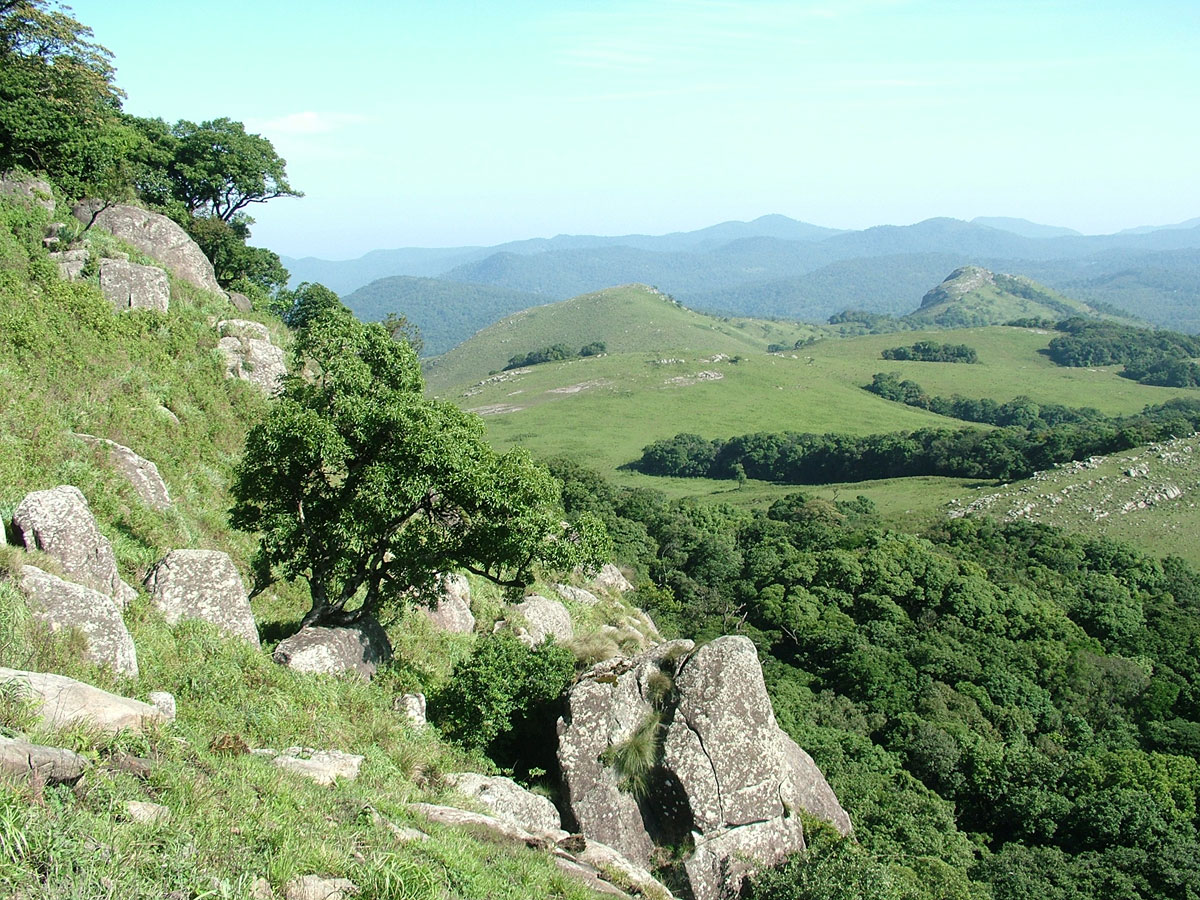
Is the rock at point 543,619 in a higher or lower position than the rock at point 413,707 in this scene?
lower

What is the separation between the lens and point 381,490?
15.2 metres

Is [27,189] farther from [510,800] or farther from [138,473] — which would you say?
[510,800]

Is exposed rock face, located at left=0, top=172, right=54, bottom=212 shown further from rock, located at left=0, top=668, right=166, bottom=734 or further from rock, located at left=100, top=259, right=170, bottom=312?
rock, located at left=0, top=668, right=166, bottom=734

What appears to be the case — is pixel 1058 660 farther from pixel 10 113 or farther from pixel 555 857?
pixel 10 113

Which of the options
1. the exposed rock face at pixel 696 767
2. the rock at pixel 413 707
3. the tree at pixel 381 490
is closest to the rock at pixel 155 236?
the tree at pixel 381 490

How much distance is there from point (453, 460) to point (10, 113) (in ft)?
95.1

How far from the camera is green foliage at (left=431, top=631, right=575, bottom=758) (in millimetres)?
16359

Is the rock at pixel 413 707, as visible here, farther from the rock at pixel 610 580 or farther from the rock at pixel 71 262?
the rock at pixel 71 262

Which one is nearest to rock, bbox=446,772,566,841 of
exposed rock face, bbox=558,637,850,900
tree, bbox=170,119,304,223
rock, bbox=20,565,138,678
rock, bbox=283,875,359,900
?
exposed rock face, bbox=558,637,850,900

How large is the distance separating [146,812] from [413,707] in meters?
8.88

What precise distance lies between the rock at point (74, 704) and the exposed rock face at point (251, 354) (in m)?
22.4

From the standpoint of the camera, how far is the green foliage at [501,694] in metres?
Result: 16.4

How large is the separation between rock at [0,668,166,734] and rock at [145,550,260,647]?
5.40 m

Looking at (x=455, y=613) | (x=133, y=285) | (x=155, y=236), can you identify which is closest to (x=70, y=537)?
(x=455, y=613)
